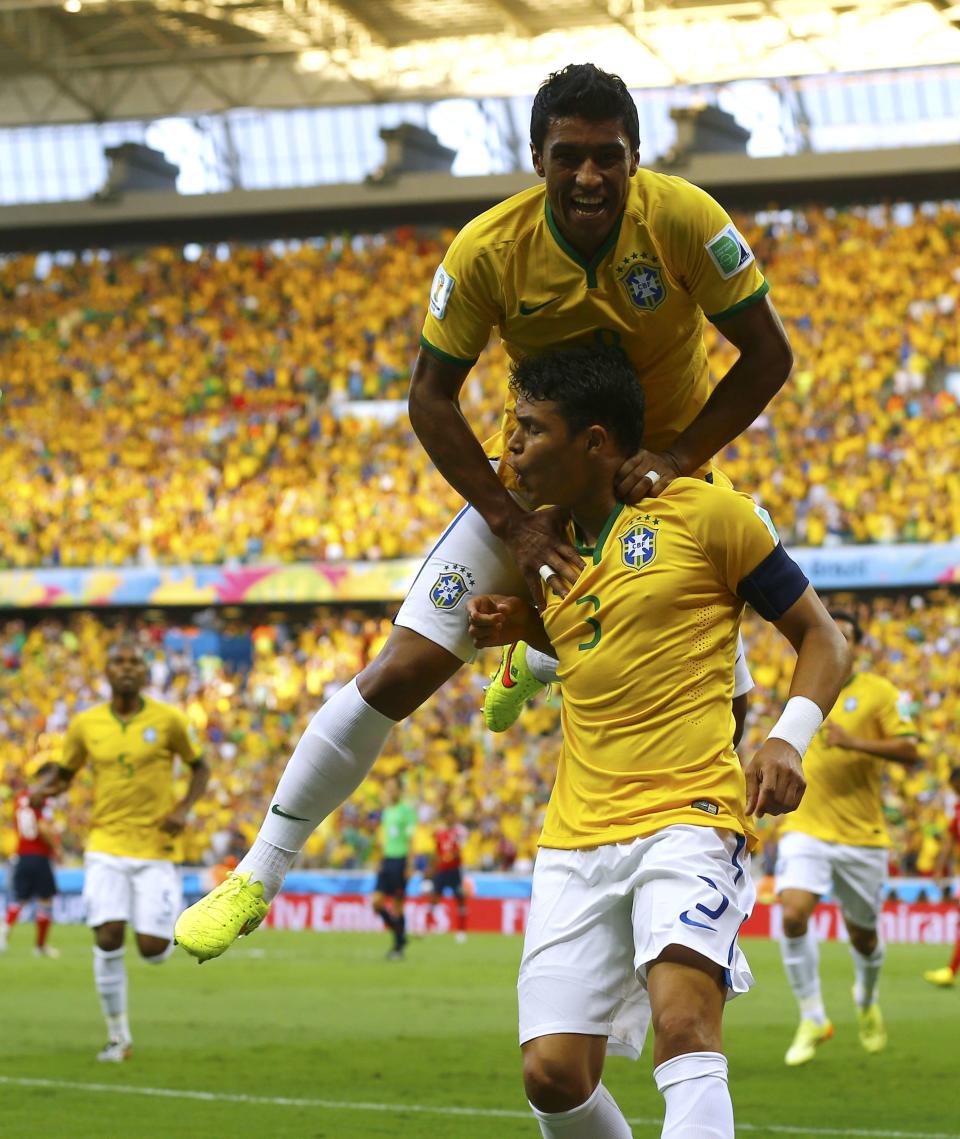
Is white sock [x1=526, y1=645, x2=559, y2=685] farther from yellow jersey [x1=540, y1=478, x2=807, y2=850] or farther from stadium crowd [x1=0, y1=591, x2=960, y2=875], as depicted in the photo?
stadium crowd [x1=0, y1=591, x2=960, y2=875]

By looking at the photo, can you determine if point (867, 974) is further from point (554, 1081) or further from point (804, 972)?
point (554, 1081)

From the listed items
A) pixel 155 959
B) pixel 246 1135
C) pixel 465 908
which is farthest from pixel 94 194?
pixel 246 1135

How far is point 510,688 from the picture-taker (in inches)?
243

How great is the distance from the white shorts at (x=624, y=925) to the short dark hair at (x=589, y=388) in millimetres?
1100

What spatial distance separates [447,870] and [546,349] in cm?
1848

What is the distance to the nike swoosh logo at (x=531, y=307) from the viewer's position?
526 centimetres

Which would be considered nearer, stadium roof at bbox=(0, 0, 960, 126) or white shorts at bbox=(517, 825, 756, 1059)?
white shorts at bbox=(517, 825, 756, 1059)

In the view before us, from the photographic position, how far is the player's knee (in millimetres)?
4605

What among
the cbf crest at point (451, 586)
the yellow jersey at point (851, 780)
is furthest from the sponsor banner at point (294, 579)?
the cbf crest at point (451, 586)

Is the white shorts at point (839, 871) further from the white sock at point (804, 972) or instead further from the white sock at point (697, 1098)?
the white sock at point (697, 1098)

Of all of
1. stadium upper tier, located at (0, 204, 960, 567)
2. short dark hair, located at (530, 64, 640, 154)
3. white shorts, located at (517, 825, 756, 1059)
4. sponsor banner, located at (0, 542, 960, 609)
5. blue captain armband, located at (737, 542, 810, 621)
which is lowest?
white shorts, located at (517, 825, 756, 1059)

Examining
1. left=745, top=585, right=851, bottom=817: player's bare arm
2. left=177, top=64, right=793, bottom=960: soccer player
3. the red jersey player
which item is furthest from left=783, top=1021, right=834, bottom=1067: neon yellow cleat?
the red jersey player

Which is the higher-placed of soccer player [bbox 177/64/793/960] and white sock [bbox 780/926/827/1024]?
soccer player [bbox 177/64/793/960]

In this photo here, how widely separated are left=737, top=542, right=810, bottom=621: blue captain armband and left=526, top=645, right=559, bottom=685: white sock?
114 cm
